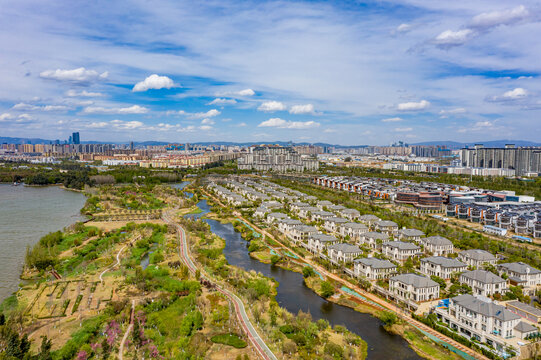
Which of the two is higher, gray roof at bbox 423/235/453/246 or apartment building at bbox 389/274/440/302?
gray roof at bbox 423/235/453/246

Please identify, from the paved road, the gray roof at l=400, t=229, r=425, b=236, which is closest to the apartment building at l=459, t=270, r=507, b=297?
the gray roof at l=400, t=229, r=425, b=236

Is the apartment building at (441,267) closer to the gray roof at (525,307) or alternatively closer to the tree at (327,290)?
the gray roof at (525,307)

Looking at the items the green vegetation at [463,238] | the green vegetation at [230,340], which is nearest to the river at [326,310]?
the green vegetation at [230,340]

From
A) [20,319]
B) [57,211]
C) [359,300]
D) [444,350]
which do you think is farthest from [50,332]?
[57,211]

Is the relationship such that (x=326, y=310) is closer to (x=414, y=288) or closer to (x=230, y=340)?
(x=414, y=288)

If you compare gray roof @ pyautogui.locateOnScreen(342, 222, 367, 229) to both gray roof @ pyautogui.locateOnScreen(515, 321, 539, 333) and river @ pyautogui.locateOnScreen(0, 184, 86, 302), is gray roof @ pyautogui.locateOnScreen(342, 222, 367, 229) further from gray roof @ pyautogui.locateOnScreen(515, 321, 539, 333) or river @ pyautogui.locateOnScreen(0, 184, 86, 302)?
river @ pyautogui.locateOnScreen(0, 184, 86, 302)

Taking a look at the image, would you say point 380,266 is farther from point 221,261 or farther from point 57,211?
point 57,211
